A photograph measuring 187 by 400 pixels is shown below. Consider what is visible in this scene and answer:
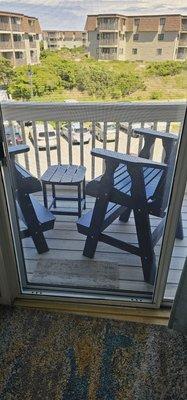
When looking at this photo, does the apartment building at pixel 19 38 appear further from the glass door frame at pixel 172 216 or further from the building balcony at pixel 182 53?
the glass door frame at pixel 172 216

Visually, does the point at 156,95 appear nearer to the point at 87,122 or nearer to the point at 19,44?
the point at 87,122

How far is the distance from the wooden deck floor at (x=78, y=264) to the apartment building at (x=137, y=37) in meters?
0.94

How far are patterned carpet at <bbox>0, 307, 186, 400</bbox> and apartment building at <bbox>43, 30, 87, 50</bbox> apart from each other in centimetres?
142

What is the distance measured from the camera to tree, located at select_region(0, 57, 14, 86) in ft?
3.75

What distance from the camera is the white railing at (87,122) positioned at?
1.25 m

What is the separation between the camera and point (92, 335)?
161 centimetres

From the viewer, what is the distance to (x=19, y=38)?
3.60 ft

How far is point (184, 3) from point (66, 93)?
0.54m

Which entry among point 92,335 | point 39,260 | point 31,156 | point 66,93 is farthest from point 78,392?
point 66,93

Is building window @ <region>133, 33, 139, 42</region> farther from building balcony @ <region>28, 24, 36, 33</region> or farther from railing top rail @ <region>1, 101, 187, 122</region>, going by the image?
building balcony @ <region>28, 24, 36, 33</region>

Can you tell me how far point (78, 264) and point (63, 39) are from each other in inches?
49.1

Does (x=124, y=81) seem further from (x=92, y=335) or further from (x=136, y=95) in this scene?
(x=92, y=335)

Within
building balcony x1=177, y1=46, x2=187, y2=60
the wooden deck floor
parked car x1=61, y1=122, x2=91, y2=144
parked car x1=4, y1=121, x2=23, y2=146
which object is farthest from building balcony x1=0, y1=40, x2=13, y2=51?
the wooden deck floor

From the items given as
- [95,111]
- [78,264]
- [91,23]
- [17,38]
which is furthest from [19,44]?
[78,264]
